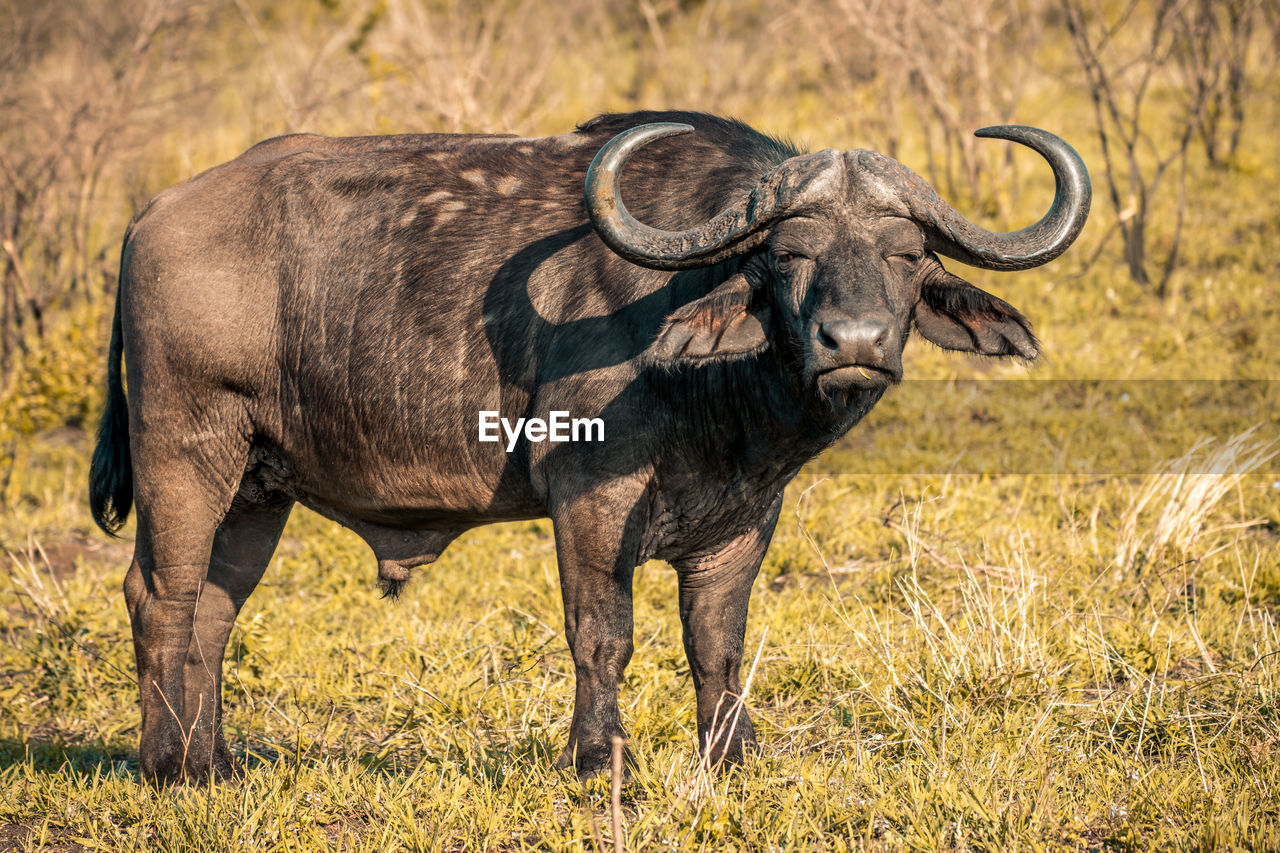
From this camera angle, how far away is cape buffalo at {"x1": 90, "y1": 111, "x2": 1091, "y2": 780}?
3.26m

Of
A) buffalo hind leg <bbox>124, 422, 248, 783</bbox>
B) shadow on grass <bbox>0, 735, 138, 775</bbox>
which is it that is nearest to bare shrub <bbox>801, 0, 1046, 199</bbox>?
buffalo hind leg <bbox>124, 422, 248, 783</bbox>

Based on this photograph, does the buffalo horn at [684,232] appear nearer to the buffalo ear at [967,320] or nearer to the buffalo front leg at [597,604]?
the buffalo ear at [967,320]

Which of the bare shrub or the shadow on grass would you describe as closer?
the shadow on grass

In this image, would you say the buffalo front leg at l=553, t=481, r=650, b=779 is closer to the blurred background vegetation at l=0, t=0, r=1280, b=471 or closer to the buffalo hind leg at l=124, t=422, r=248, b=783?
the buffalo hind leg at l=124, t=422, r=248, b=783

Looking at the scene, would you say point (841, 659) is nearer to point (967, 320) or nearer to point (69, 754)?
point (967, 320)

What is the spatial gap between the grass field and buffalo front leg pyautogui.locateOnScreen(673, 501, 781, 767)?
22 cm

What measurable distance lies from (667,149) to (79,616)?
137 inches

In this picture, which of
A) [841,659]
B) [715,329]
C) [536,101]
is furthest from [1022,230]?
[536,101]

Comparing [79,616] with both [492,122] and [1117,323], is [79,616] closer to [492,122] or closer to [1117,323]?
[492,122]

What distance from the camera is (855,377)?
3.03m

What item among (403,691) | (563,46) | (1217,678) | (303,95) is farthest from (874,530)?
(563,46)

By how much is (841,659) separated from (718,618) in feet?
2.30

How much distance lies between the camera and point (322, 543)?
6.29m

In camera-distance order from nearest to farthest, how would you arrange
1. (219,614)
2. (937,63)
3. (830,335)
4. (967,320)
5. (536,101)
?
(830,335)
(967,320)
(219,614)
(937,63)
(536,101)
